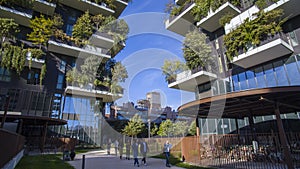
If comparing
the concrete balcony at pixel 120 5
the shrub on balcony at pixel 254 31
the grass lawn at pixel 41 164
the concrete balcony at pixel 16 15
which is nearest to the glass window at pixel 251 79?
the shrub on balcony at pixel 254 31

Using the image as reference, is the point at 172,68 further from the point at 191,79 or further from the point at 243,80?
the point at 243,80

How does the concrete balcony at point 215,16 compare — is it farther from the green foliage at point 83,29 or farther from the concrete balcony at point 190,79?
the green foliage at point 83,29

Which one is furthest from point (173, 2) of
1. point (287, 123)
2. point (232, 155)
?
point (232, 155)

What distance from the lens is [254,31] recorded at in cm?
1430

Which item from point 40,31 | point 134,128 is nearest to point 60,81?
point 40,31

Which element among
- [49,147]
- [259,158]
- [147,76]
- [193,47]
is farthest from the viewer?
[147,76]

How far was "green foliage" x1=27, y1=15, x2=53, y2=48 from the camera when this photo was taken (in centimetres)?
2189

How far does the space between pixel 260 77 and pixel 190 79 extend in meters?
6.53

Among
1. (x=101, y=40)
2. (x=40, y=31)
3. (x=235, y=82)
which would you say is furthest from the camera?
(x=101, y=40)

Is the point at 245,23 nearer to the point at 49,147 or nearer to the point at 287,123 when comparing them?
the point at 287,123

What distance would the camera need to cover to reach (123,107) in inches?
1529

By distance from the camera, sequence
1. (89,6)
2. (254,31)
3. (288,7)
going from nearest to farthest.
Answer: (288,7), (254,31), (89,6)

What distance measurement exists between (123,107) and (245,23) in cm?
2944

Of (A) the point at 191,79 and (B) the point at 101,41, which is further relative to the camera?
(B) the point at 101,41
